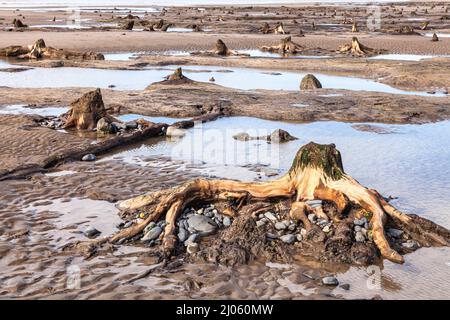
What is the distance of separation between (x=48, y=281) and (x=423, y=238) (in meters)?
5.42

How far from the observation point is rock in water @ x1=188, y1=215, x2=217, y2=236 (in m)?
8.16

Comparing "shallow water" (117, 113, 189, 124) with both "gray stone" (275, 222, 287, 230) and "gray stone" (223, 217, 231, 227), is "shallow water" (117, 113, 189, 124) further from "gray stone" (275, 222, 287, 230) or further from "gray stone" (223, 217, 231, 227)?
"gray stone" (275, 222, 287, 230)

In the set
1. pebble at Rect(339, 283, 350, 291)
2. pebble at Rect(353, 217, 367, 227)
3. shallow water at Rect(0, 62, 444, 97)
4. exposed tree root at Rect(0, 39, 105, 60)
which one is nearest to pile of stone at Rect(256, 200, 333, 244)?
pebble at Rect(353, 217, 367, 227)

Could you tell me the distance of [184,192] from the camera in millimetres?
8680

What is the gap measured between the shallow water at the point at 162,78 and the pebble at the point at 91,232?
14987 mm

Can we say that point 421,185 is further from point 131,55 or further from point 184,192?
point 131,55

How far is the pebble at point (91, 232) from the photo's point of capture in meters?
8.09

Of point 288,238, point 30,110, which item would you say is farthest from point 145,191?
point 30,110

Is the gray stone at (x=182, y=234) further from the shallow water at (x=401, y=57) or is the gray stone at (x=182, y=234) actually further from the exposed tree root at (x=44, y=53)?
the shallow water at (x=401, y=57)

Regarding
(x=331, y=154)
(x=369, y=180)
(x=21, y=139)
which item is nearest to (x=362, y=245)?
(x=331, y=154)

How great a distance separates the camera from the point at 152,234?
799cm

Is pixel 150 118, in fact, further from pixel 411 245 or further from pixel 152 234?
pixel 411 245

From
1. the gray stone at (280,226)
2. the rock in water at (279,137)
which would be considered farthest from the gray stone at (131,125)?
the gray stone at (280,226)

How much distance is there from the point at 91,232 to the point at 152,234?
0.95 meters
